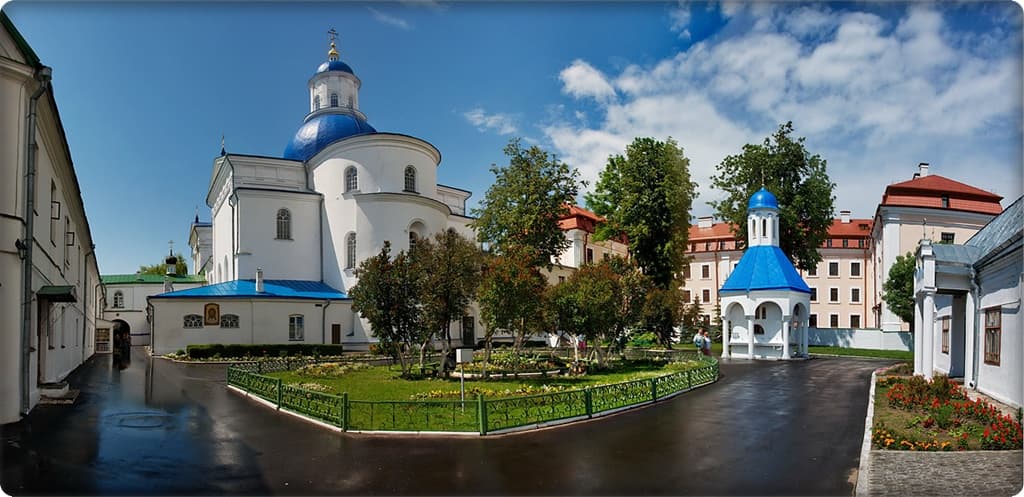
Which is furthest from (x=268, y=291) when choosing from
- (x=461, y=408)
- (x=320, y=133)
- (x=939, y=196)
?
(x=939, y=196)

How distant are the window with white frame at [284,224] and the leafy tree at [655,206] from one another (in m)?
19.2

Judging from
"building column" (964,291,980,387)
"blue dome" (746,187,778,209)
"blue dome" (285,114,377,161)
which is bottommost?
"building column" (964,291,980,387)

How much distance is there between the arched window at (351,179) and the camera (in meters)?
39.4

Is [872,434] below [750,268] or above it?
below

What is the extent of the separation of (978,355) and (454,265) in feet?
44.6

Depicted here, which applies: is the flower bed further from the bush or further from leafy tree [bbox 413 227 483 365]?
the bush

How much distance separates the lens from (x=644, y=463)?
902 centimetres

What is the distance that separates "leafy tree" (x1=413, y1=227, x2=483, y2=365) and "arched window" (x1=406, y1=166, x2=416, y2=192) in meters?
20.6

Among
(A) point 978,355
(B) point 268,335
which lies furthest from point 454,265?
(B) point 268,335

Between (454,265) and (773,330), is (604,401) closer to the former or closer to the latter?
(454,265)

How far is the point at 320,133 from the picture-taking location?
43500 millimetres

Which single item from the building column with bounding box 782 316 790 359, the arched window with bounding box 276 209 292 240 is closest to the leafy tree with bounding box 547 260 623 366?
the building column with bounding box 782 316 790 359

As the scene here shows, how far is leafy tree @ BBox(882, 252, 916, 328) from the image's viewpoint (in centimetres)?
3984

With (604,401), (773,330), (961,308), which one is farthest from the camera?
(773,330)
